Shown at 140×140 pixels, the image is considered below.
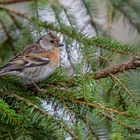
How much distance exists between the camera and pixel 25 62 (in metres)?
3.18

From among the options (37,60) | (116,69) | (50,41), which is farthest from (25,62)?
(116,69)

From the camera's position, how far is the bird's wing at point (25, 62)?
9.84 ft

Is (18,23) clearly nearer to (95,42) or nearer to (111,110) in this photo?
(95,42)

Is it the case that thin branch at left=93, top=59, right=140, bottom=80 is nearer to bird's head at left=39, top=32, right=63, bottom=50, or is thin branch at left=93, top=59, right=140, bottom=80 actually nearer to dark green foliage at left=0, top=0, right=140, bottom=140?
dark green foliage at left=0, top=0, right=140, bottom=140

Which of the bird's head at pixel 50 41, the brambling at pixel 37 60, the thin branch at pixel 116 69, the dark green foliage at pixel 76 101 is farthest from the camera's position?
the bird's head at pixel 50 41

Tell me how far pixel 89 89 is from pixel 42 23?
0.89 metres

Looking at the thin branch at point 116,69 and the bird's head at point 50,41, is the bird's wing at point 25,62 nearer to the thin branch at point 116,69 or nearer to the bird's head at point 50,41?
the bird's head at point 50,41

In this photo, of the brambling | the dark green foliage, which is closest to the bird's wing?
the brambling

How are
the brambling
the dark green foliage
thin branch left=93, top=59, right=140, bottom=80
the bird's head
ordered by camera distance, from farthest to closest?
the bird's head, the brambling, thin branch left=93, top=59, right=140, bottom=80, the dark green foliage

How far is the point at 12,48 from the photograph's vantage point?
3.46 m

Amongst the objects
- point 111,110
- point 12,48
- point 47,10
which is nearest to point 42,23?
point 47,10

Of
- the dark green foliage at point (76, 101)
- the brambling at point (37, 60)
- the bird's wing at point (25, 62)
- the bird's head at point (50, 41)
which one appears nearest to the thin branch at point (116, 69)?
the dark green foliage at point (76, 101)

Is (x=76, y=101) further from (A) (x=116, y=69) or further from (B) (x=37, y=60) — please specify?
(B) (x=37, y=60)

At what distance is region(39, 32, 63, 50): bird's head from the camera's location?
3220 mm
